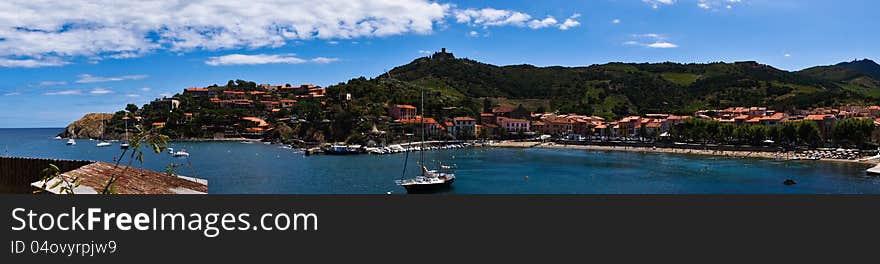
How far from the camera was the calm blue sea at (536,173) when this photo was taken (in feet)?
100

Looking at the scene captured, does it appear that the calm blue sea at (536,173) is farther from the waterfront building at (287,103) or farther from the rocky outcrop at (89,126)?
the waterfront building at (287,103)

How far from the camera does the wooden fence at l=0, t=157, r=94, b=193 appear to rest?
38.9 feet

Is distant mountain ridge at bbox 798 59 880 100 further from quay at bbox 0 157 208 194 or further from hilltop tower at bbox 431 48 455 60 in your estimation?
quay at bbox 0 157 208 194

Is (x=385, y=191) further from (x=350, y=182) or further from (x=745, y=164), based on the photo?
(x=745, y=164)

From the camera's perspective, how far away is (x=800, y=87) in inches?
4200

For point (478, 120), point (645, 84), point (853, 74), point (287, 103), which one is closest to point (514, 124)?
point (478, 120)

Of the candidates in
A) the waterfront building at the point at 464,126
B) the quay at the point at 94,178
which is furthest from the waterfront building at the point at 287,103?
the quay at the point at 94,178

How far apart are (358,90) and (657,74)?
7656 cm

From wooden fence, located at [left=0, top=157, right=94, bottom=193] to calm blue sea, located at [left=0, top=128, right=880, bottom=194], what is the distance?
16272 millimetres

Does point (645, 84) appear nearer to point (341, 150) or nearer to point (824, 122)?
point (824, 122)

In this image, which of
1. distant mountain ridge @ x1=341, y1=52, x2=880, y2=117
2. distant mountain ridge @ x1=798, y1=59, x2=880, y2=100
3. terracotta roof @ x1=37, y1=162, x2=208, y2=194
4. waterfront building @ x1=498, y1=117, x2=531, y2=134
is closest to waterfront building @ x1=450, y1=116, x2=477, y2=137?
waterfront building @ x1=498, y1=117, x2=531, y2=134

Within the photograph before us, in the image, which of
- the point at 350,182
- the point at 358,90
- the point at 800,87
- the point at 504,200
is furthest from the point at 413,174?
the point at 800,87

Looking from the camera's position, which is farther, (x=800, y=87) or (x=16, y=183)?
(x=800, y=87)

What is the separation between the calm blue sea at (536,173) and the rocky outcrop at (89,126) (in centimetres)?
3370
